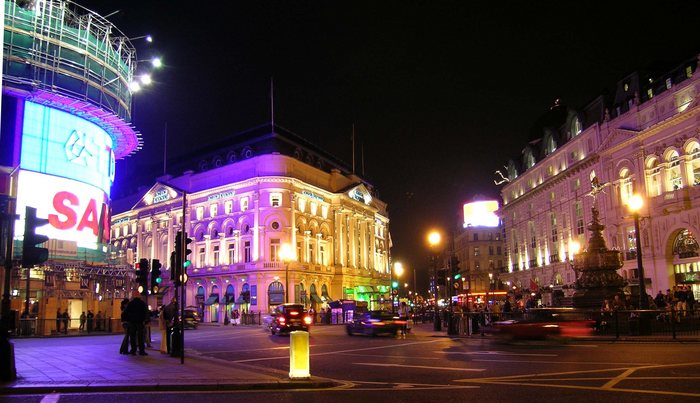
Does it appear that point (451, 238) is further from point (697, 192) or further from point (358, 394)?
point (358, 394)

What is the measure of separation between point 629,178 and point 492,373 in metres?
42.9

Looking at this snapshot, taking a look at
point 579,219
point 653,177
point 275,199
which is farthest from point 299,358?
point 579,219

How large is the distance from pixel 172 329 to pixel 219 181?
176 feet

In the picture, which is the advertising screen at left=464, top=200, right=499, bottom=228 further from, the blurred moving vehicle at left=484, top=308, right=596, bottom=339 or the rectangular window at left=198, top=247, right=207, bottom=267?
the blurred moving vehicle at left=484, top=308, right=596, bottom=339

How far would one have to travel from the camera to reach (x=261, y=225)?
64750 millimetres

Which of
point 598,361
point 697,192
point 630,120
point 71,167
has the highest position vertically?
point 630,120

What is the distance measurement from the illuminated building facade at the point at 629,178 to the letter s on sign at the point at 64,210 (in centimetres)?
3494

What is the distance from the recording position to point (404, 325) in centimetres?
3078

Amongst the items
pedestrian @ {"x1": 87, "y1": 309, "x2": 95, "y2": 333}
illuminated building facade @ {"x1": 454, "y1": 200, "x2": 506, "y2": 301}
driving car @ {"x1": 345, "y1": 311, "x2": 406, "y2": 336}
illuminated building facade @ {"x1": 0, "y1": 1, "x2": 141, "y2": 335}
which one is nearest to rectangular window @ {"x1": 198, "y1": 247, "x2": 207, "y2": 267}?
illuminated building facade @ {"x1": 0, "y1": 1, "x2": 141, "y2": 335}

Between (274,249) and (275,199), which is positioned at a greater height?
(275,199)

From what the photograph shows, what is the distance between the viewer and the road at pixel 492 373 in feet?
33.7

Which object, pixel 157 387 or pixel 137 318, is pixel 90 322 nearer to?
pixel 137 318

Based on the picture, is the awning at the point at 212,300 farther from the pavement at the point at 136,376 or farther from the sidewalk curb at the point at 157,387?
the sidewalk curb at the point at 157,387

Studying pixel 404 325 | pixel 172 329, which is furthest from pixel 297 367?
pixel 404 325
